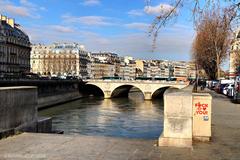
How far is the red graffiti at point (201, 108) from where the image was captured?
372 inches

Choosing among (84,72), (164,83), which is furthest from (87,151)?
(84,72)

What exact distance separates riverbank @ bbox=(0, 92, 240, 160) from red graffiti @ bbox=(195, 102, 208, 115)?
0.73 m

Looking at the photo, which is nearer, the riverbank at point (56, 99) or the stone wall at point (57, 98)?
the riverbank at point (56, 99)

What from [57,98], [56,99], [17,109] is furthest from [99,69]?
[17,109]

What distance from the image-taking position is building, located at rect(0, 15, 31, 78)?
3994 inches

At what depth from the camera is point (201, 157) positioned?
7.43 meters

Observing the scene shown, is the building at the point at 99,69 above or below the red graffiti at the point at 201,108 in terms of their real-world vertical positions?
above

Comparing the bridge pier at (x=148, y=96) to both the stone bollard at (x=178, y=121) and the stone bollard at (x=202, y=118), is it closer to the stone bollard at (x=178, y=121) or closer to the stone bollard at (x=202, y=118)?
the stone bollard at (x=202, y=118)

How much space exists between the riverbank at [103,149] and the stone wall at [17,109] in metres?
Answer: 0.49

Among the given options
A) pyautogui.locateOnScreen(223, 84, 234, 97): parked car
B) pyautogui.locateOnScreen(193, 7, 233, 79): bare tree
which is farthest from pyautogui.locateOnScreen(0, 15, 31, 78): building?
pyautogui.locateOnScreen(223, 84, 234, 97): parked car

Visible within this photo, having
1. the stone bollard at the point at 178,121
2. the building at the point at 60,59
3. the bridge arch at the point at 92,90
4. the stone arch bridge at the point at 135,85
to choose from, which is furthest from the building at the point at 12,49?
the stone bollard at the point at 178,121

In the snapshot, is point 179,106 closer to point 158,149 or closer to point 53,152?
point 158,149

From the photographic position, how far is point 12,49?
10900 cm

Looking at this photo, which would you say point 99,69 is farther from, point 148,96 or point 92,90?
point 148,96
